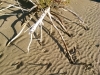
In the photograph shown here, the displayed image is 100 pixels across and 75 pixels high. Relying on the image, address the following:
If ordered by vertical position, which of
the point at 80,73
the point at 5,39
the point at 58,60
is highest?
the point at 5,39

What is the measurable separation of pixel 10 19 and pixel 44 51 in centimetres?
161

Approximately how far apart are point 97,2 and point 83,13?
1.69 meters

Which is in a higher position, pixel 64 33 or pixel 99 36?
pixel 64 33

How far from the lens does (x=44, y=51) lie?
586 cm

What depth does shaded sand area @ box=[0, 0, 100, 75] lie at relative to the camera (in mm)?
5273

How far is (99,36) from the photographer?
23.2 feet

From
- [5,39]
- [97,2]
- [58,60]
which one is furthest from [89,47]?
[97,2]

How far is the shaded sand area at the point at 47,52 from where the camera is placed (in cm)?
527

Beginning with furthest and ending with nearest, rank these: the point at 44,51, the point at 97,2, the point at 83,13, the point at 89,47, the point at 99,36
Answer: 1. the point at 97,2
2. the point at 83,13
3. the point at 99,36
4. the point at 89,47
5. the point at 44,51

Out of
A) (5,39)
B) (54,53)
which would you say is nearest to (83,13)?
(54,53)

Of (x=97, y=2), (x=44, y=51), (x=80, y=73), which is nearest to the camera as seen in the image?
(x=80, y=73)

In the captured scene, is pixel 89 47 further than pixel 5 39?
Yes

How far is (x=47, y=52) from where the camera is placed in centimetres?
585

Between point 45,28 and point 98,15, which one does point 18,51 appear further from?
point 98,15
